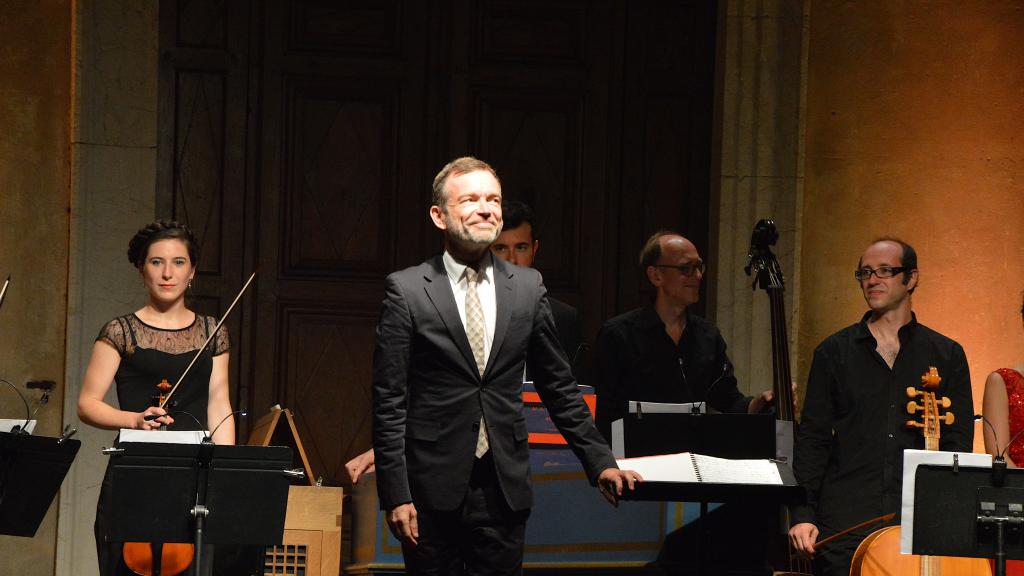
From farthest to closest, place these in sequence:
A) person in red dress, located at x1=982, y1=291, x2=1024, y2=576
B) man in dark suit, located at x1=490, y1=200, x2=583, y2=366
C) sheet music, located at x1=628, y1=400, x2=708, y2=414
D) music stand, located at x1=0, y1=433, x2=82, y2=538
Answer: man in dark suit, located at x1=490, y1=200, x2=583, y2=366 → person in red dress, located at x1=982, y1=291, x2=1024, y2=576 → sheet music, located at x1=628, y1=400, x2=708, y2=414 → music stand, located at x1=0, y1=433, x2=82, y2=538

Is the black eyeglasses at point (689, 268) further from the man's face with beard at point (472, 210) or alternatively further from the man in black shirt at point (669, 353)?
the man's face with beard at point (472, 210)

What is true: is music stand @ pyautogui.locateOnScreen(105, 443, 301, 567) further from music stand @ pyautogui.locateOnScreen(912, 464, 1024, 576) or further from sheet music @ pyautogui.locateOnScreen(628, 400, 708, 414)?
music stand @ pyautogui.locateOnScreen(912, 464, 1024, 576)

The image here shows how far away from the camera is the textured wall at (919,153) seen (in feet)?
20.6

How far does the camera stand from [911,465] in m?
3.71

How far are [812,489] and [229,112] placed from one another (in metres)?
3.60

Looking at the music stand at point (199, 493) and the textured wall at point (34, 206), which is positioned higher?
the textured wall at point (34, 206)

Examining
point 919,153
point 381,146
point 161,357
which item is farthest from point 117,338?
point 919,153

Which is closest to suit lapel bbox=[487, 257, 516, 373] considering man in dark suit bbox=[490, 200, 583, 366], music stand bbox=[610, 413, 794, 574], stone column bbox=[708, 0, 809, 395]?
music stand bbox=[610, 413, 794, 574]

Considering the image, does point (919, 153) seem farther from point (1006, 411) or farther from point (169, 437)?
point (169, 437)

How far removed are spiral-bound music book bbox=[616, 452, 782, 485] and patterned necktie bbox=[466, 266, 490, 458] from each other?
1.96ft

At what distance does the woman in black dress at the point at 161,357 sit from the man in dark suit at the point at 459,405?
1.22m

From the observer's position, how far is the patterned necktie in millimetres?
3459

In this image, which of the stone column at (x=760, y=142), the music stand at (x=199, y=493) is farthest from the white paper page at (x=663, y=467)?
the stone column at (x=760, y=142)

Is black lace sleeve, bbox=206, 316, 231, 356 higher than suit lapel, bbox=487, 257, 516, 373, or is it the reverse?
suit lapel, bbox=487, 257, 516, 373
